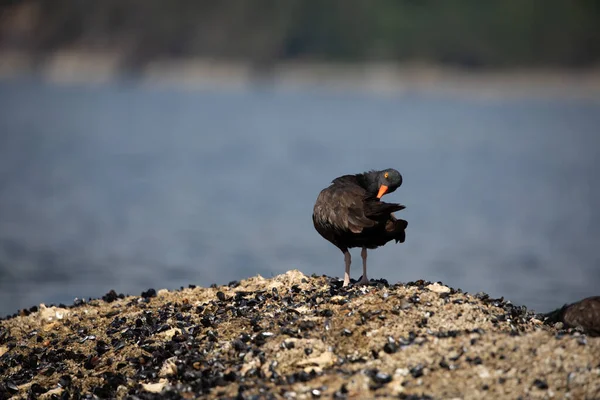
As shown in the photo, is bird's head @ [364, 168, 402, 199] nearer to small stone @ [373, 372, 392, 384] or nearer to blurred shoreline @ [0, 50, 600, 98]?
small stone @ [373, 372, 392, 384]

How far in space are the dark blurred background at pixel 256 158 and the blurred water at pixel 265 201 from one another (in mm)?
121

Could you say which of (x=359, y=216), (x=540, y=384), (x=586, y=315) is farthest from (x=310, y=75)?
(x=540, y=384)

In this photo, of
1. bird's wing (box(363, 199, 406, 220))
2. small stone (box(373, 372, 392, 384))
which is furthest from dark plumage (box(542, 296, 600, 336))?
small stone (box(373, 372, 392, 384))

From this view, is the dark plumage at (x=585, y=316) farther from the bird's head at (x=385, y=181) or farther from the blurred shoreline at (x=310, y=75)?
the blurred shoreline at (x=310, y=75)

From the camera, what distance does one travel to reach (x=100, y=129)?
6906 centimetres

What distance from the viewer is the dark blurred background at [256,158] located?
867 inches

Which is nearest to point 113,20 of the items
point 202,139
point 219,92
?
point 219,92

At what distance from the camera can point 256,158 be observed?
52250 millimetres

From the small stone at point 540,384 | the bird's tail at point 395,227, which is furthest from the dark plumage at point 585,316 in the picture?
the bird's tail at point 395,227

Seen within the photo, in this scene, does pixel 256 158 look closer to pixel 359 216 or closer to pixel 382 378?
pixel 359 216

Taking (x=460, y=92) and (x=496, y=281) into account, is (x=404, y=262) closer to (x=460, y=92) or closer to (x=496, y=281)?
(x=496, y=281)

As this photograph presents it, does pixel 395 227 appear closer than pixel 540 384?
No

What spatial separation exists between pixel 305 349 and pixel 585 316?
9.69 feet

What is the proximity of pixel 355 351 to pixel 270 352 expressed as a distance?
783 millimetres
